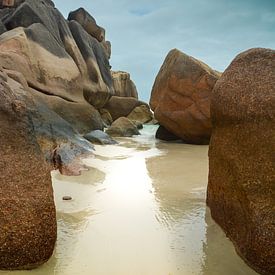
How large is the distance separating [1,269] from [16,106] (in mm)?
1220

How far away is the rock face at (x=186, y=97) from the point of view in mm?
9719

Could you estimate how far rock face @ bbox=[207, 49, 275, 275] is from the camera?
2611mm

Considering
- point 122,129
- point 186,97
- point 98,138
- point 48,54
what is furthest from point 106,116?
point 98,138

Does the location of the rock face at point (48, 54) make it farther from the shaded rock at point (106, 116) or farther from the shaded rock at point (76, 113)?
the shaded rock at point (106, 116)

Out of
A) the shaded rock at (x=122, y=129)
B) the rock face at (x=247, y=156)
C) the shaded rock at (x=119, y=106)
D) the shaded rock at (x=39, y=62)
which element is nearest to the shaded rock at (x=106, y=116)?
the shaded rock at (x=119, y=106)

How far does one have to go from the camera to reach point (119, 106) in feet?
72.1

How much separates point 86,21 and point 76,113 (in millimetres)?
12221

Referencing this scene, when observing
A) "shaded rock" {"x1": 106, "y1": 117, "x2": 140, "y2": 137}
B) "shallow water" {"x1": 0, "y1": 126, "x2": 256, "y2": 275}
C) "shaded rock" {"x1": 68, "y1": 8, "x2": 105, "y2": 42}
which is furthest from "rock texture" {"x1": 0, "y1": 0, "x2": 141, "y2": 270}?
"shaded rock" {"x1": 68, "y1": 8, "x2": 105, "y2": 42}

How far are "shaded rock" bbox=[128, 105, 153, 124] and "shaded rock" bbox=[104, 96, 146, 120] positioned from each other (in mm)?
235

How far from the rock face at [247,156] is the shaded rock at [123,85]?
2424 centimetres

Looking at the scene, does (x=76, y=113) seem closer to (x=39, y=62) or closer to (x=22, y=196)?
(x=39, y=62)

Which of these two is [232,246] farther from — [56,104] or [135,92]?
[135,92]

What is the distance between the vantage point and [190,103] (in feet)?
32.8

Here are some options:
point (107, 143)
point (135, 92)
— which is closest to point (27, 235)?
point (107, 143)
